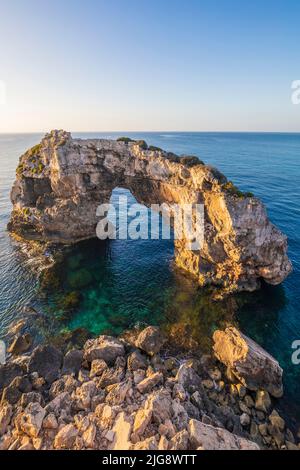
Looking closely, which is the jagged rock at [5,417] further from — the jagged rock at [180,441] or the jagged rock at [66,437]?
the jagged rock at [180,441]

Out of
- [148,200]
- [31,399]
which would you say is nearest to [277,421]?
[31,399]

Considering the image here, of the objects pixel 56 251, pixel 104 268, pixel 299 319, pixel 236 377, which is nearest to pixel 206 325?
pixel 236 377

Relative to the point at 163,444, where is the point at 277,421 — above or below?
below

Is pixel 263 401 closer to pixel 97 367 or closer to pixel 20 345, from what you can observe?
pixel 97 367

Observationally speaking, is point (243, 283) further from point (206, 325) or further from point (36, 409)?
point (36, 409)

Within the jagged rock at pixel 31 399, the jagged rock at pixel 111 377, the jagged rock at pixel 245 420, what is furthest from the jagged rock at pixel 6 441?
the jagged rock at pixel 245 420

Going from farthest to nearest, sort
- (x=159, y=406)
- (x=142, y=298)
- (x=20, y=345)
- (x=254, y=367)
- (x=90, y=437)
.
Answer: (x=142, y=298) < (x=20, y=345) < (x=254, y=367) < (x=159, y=406) < (x=90, y=437)
